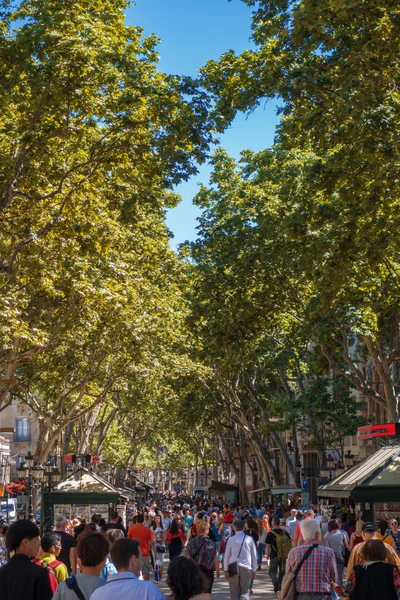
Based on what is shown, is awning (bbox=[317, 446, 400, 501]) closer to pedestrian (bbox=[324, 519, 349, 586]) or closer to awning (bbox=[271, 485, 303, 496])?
pedestrian (bbox=[324, 519, 349, 586])

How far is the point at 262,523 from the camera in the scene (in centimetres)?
2639

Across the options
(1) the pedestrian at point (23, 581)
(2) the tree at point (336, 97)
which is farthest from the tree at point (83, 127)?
(1) the pedestrian at point (23, 581)

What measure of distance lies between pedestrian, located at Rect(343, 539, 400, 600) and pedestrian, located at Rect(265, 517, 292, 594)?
27.4ft

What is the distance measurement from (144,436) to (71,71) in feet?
193

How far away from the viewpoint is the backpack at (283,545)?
1625 centimetres

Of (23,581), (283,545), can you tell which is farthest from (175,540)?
(23,581)

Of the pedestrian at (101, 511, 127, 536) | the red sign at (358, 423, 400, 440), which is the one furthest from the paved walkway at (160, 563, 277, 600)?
the red sign at (358, 423, 400, 440)

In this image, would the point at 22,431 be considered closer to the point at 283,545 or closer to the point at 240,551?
the point at 283,545

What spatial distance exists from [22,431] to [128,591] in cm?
8625

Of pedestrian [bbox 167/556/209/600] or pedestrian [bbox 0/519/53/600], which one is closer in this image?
pedestrian [bbox 167/556/209/600]

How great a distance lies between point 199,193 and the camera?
28312 millimetres

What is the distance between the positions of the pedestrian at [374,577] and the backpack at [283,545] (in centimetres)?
842

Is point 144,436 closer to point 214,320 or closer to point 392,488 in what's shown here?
point 214,320

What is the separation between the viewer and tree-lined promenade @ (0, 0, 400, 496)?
14.0m
